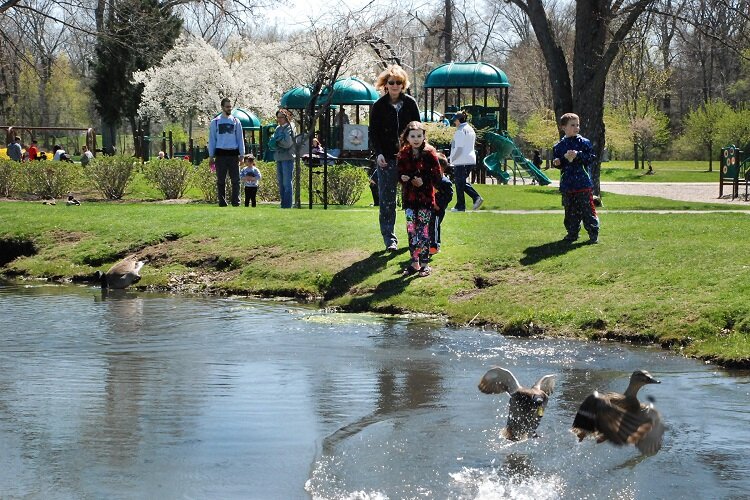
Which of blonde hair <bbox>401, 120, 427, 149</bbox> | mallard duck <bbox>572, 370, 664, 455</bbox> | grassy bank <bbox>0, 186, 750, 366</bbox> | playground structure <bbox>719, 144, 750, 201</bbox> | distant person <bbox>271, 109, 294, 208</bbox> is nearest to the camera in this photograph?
mallard duck <bbox>572, 370, 664, 455</bbox>

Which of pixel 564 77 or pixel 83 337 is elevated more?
pixel 564 77

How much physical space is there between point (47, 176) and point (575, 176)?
1776 cm

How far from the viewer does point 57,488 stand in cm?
621

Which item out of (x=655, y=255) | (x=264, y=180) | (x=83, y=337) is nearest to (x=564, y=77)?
(x=264, y=180)

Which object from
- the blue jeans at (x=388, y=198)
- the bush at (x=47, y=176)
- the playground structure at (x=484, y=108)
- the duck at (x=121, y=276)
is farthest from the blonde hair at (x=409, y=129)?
the playground structure at (x=484, y=108)

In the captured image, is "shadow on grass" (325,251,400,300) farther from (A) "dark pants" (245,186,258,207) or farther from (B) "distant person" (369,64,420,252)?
(A) "dark pants" (245,186,258,207)

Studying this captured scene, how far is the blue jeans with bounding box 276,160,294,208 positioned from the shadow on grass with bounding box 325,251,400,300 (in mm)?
7476

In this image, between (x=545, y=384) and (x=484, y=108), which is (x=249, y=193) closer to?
(x=545, y=384)

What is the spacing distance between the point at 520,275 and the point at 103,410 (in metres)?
5.84

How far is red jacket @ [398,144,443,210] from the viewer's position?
41.3 feet

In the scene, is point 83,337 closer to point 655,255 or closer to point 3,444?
point 3,444

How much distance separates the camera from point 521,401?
6.90 m

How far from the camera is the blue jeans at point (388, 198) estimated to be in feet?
44.2

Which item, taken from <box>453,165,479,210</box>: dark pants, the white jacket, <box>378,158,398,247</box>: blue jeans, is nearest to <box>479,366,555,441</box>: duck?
<box>378,158,398,247</box>: blue jeans
